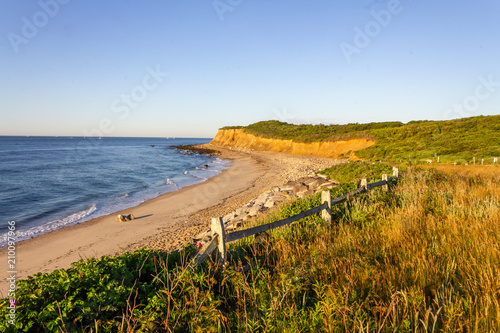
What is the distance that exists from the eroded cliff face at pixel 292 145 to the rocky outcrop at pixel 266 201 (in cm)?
2062

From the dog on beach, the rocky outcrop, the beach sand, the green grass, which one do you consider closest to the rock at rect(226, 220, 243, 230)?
the rocky outcrop

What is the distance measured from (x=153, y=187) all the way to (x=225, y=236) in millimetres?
21741

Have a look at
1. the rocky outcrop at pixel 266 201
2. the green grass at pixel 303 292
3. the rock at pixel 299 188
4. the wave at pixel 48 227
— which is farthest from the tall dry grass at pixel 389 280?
the wave at pixel 48 227

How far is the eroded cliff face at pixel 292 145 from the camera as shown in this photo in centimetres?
3675

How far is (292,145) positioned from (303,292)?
47.3 m

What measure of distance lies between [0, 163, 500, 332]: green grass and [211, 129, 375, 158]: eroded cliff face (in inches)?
1233

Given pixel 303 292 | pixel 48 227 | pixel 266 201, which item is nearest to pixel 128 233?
pixel 48 227

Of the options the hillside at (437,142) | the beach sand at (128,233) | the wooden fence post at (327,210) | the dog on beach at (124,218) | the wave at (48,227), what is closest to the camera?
the wooden fence post at (327,210)

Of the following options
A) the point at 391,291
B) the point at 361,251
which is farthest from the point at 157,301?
the point at 361,251

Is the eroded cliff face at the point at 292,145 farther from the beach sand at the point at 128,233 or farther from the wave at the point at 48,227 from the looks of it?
the wave at the point at 48,227

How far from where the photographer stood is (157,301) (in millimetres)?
3064

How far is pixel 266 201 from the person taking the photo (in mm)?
13867

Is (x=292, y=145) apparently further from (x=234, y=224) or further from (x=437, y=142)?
(x=234, y=224)

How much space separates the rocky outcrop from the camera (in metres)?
10.7
